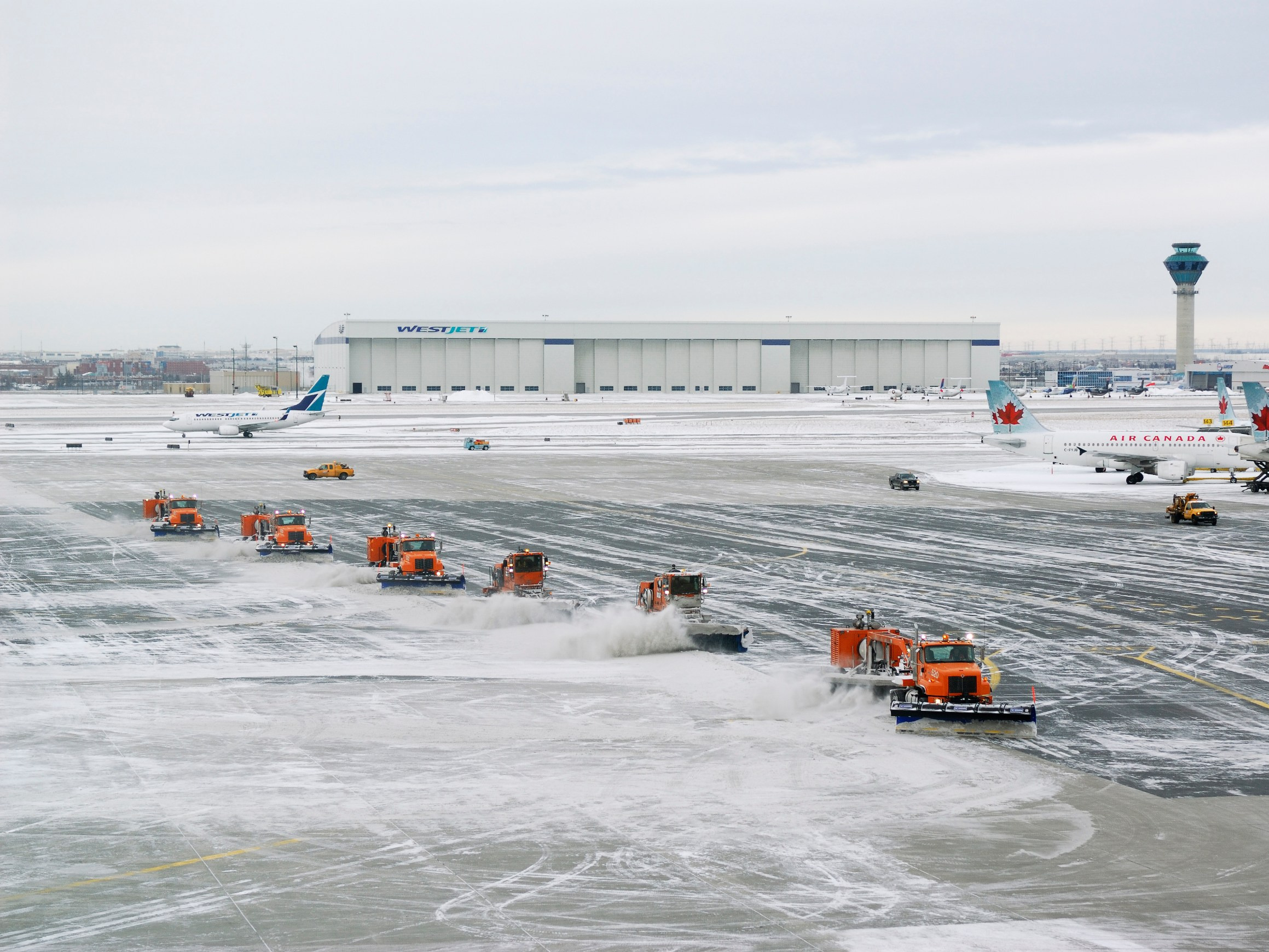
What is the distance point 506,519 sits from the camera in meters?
65.8

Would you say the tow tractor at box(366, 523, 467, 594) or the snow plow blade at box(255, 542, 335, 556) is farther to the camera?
the snow plow blade at box(255, 542, 335, 556)

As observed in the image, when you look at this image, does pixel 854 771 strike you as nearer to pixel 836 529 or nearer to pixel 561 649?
pixel 561 649

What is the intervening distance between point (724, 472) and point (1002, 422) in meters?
19.2

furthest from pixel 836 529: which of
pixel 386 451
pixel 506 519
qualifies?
pixel 386 451

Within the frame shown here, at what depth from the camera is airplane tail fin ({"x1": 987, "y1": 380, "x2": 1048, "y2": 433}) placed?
3551 inches

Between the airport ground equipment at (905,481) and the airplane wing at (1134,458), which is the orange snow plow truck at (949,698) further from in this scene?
the airplane wing at (1134,458)

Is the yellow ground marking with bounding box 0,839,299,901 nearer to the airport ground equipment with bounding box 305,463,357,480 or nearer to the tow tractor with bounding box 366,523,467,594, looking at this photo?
the tow tractor with bounding box 366,523,467,594

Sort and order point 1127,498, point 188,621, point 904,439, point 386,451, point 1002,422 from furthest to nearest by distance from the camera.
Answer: point 904,439, point 386,451, point 1002,422, point 1127,498, point 188,621

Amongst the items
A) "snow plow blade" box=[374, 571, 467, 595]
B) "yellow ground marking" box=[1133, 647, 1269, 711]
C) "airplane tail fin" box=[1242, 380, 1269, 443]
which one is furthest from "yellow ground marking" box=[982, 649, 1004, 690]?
"airplane tail fin" box=[1242, 380, 1269, 443]

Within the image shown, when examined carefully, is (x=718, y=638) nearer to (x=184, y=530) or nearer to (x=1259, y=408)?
(x=184, y=530)

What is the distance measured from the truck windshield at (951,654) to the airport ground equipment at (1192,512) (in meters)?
40.6

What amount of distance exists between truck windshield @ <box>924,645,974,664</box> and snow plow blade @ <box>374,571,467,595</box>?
20.7m

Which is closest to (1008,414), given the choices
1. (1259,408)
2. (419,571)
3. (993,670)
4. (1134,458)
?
(1134,458)

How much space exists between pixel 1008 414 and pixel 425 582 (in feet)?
184
